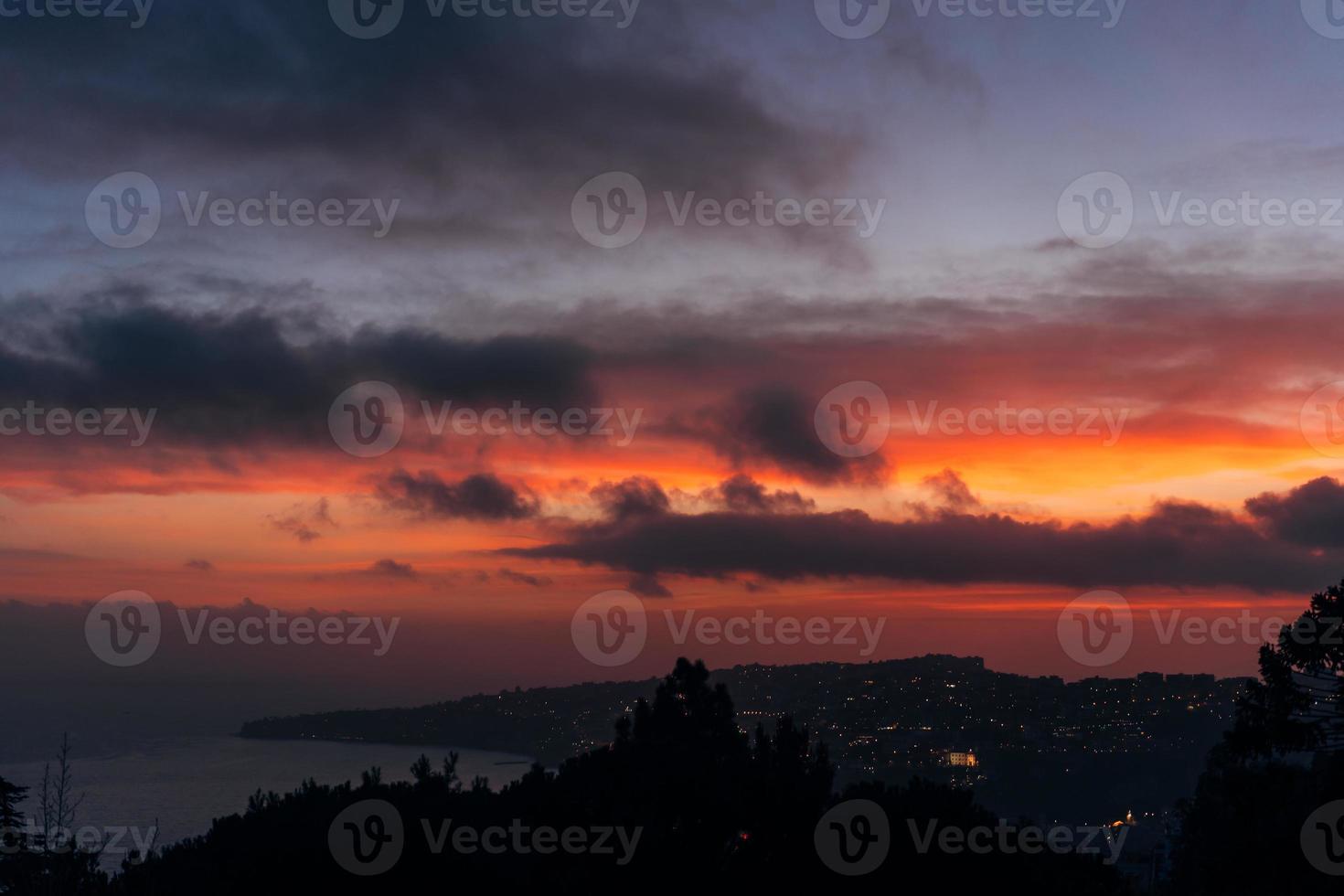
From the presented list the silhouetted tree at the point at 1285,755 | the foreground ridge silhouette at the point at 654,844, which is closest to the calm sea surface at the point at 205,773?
the foreground ridge silhouette at the point at 654,844

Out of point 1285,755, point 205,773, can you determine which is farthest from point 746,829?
point 205,773

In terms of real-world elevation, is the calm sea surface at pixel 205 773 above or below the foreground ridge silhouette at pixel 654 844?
below

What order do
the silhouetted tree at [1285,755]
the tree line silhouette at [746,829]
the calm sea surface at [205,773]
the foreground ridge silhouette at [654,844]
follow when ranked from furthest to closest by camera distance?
the calm sea surface at [205,773] → the silhouetted tree at [1285,755] → the tree line silhouette at [746,829] → the foreground ridge silhouette at [654,844]

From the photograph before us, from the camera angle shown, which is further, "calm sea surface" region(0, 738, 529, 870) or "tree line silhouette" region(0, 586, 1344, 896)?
"calm sea surface" region(0, 738, 529, 870)

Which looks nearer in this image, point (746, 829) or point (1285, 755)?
point (746, 829)

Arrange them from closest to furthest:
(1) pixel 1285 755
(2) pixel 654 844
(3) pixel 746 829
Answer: (2) pixel 654 844, (3) pixel 746 829, (1) pixel 1285 755

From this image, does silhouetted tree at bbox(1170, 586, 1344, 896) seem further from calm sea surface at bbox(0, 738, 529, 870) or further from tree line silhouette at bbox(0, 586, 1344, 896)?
calm sea surface at bbox(0, 738, 529, 870)

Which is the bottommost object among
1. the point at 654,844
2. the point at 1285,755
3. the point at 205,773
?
the point at 205,773

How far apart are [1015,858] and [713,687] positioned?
11.7m

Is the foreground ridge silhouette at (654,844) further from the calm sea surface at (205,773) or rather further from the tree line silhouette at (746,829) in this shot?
the calm sea surface at (205,773)

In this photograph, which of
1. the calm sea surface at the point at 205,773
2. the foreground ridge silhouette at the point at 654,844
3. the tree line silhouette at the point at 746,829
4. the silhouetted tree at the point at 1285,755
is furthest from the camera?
the calm sea surface at the point at 205,773

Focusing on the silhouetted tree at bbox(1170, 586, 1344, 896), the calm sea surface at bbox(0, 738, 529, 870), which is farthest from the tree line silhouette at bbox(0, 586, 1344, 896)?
the calm sea surface at bbox(0, 738, 529, 870)

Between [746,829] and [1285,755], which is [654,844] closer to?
[746,829]

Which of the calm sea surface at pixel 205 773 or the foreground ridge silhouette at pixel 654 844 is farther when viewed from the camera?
the calm sea surface at pixel 205 773
